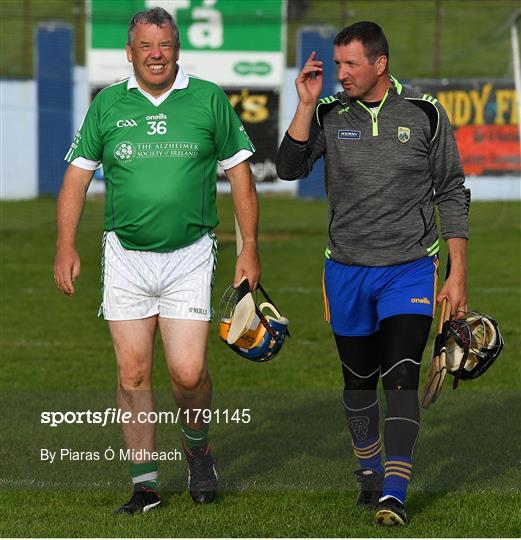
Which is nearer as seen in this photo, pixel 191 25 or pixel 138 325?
pixel 138 325

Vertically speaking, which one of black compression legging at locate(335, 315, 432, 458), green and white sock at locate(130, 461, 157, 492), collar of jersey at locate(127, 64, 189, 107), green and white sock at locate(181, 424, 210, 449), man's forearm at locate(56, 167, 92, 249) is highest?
collar of jersey at locate(127, 64, 189, 107)

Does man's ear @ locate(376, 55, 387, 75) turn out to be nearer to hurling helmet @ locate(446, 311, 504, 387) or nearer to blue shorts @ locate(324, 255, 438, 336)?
blue shorts @ locate(324, 255, 438, 336)

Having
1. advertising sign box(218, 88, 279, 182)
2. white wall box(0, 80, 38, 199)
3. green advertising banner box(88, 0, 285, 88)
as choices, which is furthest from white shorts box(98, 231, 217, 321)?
white wall box(0, 80, 38, 199)

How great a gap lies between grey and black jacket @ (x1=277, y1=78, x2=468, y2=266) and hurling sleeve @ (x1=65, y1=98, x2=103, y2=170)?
888mm

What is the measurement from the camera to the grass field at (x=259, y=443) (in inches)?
251

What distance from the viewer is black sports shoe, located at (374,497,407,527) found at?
242 inches

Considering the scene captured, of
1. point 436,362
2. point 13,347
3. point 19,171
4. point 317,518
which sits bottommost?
point 19,171

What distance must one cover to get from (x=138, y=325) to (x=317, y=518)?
126 centimetres

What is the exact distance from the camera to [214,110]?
256 inches

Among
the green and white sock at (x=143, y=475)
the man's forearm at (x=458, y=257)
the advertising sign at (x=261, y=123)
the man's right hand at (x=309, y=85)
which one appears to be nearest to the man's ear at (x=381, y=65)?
the man's right hand at (x=309, y=85)

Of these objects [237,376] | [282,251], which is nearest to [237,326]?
[237,376]

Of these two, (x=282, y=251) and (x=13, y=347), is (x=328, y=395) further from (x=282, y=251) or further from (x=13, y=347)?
(x=282, y=251)
